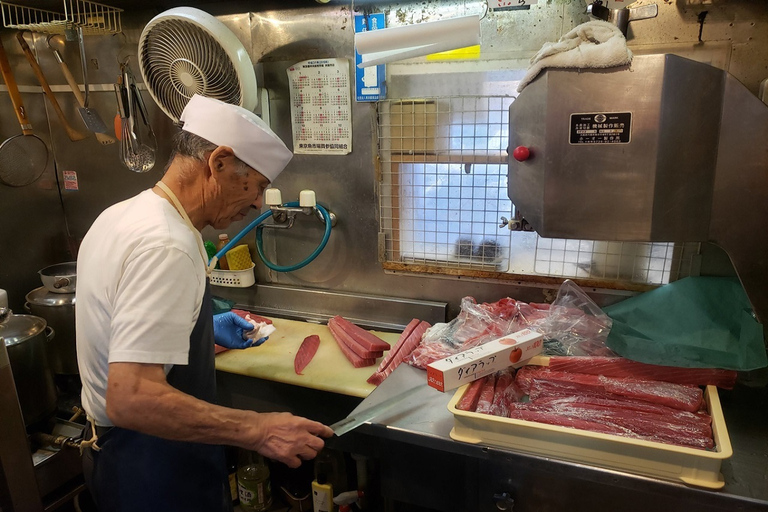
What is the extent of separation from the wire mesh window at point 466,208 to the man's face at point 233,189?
82 cm

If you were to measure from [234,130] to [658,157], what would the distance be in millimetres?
988

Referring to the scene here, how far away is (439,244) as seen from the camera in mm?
2039

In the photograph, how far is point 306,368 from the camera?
1781 mm

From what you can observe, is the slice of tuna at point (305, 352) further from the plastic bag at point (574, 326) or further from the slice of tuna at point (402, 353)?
the plastic bag at point (574, 326)

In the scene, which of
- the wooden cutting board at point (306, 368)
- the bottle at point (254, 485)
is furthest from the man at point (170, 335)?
A: the bottle at point (254, 485)

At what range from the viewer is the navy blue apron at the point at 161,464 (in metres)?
1.25

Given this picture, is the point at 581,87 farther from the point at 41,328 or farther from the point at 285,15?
the point at 41,328

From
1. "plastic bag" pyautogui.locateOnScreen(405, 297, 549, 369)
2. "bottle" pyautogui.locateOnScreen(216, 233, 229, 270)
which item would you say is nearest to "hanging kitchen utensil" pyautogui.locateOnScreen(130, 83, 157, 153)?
"bottle" pyautogui.locateOnScreen(216, 233, 229, 270)

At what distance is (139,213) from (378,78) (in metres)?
1.15

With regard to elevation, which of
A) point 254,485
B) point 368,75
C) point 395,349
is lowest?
point 254,485

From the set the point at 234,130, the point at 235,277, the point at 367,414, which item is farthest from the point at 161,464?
the point at 235,277

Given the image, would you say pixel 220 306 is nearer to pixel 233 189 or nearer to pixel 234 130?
pixel 233 189

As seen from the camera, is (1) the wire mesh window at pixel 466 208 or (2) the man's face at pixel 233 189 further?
(1) the wire mesh window at pixel 466 208

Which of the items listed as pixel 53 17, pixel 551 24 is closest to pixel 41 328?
pixel 53 17
